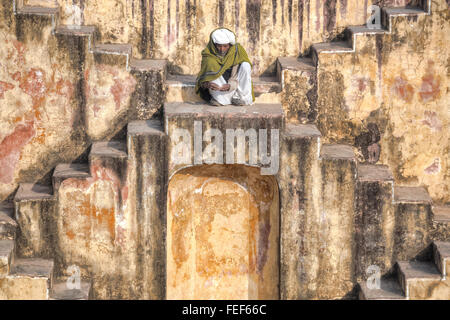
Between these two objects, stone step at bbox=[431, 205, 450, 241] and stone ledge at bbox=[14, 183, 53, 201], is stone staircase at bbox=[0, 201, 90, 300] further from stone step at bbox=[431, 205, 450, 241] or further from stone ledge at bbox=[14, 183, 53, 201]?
stone step at bbox=[431, 205, 450, 241]

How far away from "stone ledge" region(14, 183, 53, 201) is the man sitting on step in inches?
92.8

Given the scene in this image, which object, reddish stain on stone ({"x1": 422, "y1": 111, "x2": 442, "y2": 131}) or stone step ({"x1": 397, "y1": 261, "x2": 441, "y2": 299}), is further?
reddish stain on stone ({"x1": 422, "y1": 111, "x2": 442, "y2": 131})

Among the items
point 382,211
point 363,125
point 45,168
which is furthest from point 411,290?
point 45,168

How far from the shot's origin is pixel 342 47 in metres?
14.5

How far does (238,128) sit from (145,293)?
241 centimetres

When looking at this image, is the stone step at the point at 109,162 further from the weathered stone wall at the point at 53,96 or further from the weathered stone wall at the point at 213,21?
the weathered stone wall at the point at 213,21

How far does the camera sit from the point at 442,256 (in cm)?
1369

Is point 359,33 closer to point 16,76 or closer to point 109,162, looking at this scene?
point 109,162

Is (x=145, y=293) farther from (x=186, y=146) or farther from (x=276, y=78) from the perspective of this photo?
(x=276, y=78)

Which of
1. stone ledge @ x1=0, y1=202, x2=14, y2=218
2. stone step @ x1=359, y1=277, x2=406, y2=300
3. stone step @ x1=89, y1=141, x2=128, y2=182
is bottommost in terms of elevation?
stone step @ x1=359, y1=277, x2=406, y2=300

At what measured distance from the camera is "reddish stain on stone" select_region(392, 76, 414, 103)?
1442 cm

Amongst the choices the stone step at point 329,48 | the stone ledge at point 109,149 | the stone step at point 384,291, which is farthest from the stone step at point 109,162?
the stone step at point 384,291

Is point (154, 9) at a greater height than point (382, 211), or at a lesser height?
greater

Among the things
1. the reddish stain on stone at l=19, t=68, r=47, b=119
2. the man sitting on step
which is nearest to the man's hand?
the man sitting on step
